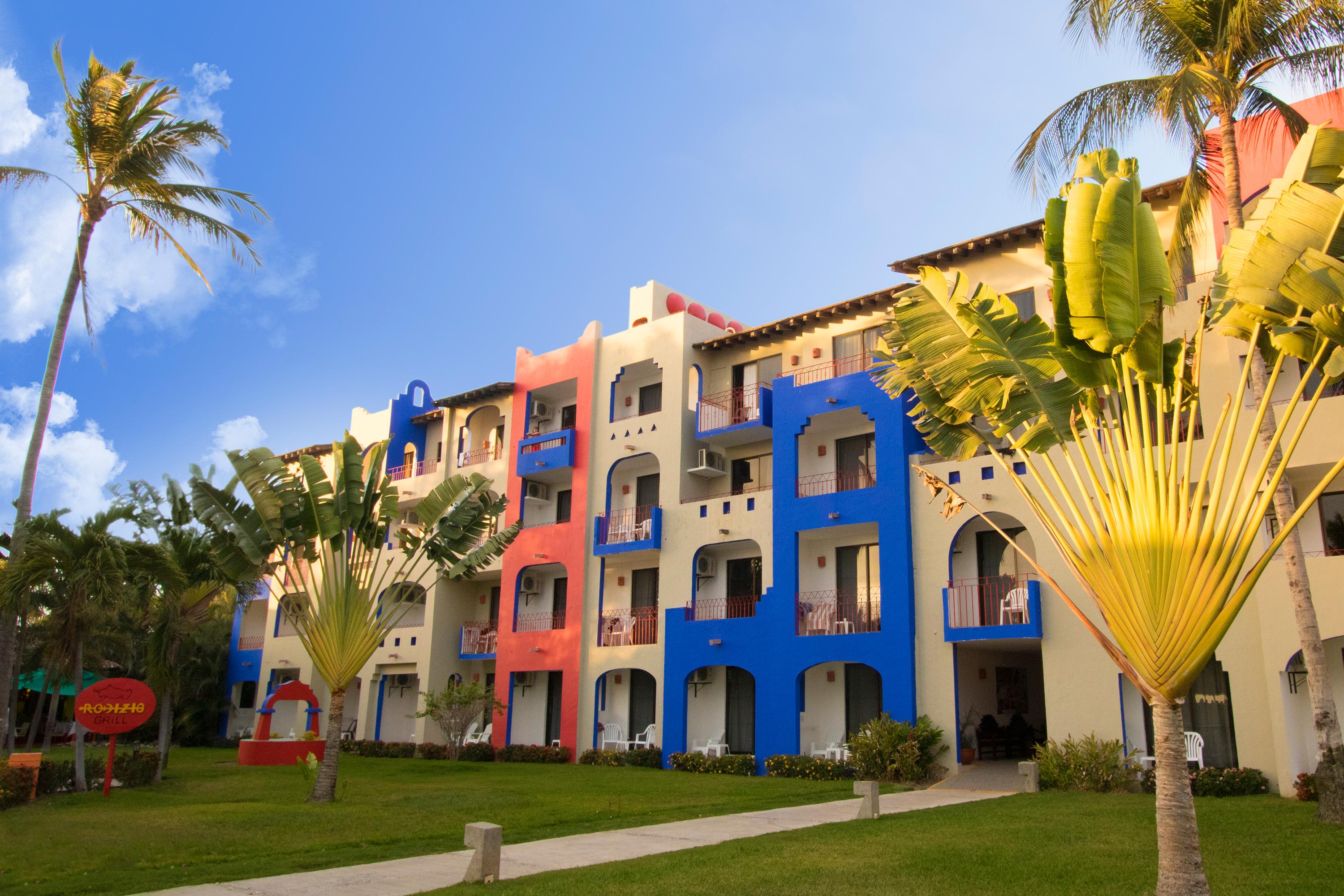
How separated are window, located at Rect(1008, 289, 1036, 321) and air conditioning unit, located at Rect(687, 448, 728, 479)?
9.22 m

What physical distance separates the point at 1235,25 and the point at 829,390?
1189cm

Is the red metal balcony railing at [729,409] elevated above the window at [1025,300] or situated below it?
below

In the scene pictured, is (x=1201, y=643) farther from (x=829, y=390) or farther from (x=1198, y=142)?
(x=829, y=390)

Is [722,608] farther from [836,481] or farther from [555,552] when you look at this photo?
[555,552]

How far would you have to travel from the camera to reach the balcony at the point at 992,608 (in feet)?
64.7

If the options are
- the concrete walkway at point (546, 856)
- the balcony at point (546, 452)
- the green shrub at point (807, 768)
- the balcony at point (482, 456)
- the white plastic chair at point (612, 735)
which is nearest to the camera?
the concrete walkway at point (546, 856)

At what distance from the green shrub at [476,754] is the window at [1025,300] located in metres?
19.2

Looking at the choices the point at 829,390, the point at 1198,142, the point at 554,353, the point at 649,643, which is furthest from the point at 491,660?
the point at 1198,142

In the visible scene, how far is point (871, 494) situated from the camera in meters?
22.8

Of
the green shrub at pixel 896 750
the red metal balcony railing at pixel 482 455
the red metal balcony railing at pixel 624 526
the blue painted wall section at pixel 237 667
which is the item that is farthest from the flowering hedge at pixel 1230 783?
the blue painted wall section at pixel 237 667

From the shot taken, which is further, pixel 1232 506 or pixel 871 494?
pixel 871 494

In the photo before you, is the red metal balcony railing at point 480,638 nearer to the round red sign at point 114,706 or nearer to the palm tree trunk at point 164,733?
the palm tree trunk at point 164,733

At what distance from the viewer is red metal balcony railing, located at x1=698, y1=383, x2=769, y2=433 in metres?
26.8

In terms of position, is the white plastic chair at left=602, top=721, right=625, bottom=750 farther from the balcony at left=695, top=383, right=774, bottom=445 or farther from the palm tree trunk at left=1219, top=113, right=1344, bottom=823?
the palm tree trunk at left=1219, top=113, right=1344, bottom=823
